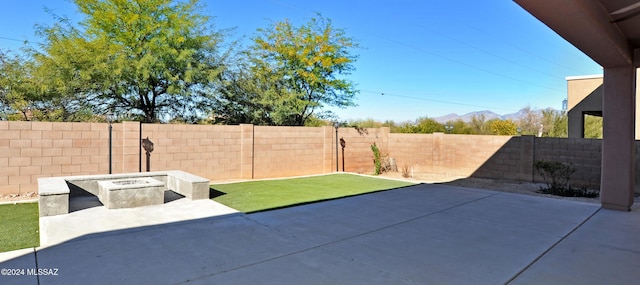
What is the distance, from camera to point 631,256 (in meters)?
4.13

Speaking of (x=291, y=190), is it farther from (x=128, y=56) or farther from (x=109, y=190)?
(x=128, y=56)

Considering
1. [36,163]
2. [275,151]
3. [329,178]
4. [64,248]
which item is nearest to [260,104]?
[275,151]

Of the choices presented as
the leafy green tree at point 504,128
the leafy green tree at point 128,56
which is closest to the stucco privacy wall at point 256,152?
the leafy green tree at point 128,56

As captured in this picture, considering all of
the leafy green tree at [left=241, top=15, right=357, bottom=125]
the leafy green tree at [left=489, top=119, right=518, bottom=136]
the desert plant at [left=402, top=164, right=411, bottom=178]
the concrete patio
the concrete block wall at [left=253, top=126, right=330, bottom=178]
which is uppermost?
the leafy green tree at [left=241, top=15, right=357, bottom=125]

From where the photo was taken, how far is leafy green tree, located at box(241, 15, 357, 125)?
1496 cm

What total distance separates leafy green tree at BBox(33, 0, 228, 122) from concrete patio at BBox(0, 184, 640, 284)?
681 cm

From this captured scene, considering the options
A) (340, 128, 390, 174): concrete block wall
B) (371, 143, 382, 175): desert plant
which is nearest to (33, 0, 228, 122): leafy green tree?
(340, 128, 390, 174): concrete block wall

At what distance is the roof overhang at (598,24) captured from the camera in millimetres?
3594

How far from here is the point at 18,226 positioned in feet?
16.6

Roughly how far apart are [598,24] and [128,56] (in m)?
12.1

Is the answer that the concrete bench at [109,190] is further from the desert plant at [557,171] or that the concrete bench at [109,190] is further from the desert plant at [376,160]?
the desert plant at [557,171]

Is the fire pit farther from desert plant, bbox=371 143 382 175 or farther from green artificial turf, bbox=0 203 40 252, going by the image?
desert plant, bbox=371 143 382 175

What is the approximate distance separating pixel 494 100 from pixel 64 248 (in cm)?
4628

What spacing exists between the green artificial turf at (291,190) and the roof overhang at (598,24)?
5.18 metres
